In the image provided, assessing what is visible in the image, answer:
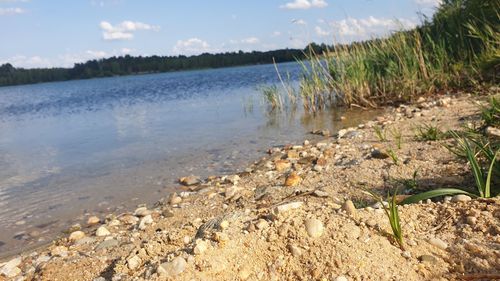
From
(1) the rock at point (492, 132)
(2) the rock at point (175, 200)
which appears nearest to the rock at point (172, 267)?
(2) the rock at point (175, 200)

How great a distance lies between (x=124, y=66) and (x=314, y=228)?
7144cm

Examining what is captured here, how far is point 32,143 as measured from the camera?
11.1 meters

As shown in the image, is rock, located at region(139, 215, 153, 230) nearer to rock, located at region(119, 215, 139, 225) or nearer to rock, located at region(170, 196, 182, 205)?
rock, located at region(119, 215, 139, 225)

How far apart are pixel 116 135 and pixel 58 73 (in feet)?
211

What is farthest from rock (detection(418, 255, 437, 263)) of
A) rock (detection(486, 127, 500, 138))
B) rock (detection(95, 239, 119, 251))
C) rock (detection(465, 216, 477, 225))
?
rock (detection(95, 239, 119, 251))

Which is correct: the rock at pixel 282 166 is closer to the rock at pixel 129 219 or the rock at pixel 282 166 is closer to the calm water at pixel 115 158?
the calm water at pixel 115 158

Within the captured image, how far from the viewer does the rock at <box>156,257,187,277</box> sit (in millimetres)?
1997

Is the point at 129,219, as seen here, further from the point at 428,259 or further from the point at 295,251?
the point at 428,259

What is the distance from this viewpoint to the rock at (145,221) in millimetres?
4043

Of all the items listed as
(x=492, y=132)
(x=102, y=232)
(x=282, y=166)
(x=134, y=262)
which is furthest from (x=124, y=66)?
(x=134, y=262)

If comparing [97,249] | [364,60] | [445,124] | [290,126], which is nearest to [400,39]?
[364,60]

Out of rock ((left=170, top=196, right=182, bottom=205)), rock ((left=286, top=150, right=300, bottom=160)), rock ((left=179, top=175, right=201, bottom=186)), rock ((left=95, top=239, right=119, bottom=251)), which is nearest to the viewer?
rock ((left=95, top=239, right=119, bottom=251))

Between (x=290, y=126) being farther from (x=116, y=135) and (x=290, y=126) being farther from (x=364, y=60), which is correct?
(x=116, y=135)

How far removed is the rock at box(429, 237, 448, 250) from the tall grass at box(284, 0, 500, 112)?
23.1 feet
